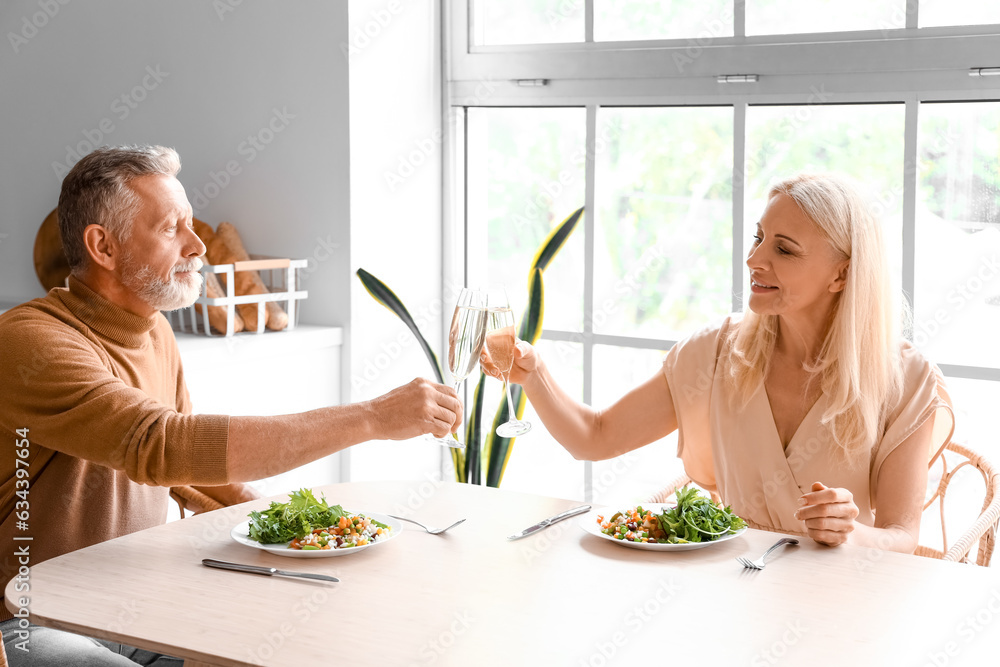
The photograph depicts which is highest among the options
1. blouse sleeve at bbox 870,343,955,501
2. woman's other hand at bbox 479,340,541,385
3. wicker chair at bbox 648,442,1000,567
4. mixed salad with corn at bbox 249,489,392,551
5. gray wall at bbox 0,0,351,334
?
gray wall at bbox 0,0,351,334

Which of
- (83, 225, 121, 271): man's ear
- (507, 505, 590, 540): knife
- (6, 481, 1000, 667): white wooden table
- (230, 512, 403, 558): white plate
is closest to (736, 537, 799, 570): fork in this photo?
(6, 481, 1000, 667): white wooden table

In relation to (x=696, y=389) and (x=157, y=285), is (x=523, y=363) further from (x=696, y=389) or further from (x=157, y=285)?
(x=157, y=285)

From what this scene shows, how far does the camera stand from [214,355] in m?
2.72

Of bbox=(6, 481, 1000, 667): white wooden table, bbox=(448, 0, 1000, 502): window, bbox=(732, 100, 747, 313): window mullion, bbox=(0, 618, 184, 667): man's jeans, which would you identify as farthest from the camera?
bbox=(732, 100, 747, 313): window mullion

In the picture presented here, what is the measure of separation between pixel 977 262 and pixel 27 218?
302 centimetres

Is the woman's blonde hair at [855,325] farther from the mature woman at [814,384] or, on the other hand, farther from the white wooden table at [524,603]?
the white wooden table at [524,603]

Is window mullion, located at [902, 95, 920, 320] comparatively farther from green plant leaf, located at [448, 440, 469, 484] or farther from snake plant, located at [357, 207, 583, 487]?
green plant leaf, located at [448, 440, 469, 484]

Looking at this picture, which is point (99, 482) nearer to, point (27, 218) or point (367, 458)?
point (367, 458)

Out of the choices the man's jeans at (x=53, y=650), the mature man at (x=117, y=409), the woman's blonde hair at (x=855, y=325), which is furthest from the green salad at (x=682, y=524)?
the man's jeans at (x=53, y=650)

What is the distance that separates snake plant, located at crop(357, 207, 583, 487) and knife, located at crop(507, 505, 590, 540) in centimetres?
111

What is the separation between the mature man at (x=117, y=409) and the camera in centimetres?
159

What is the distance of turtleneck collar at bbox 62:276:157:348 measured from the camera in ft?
6.09

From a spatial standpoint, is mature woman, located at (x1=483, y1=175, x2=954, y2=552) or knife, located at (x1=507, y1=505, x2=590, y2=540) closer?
knife, located at (x1=507, y1=505, x2=590, y2=540)

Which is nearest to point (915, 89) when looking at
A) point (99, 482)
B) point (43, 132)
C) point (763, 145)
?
point (763, 145)
